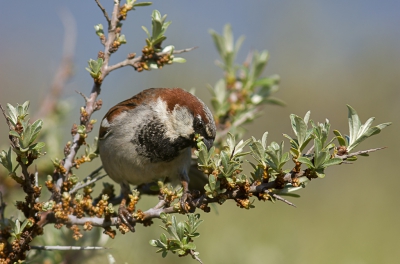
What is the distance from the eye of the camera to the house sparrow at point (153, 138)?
2689 mm

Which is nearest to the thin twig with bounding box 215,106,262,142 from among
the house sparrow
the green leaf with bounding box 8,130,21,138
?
the house sparrow

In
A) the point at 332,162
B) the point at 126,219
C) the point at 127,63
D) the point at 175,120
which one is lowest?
the point at 126,219

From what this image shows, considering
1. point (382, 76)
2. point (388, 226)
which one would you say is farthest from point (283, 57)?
point (388, 226)

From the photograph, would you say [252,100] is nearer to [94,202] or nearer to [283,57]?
[94,202]

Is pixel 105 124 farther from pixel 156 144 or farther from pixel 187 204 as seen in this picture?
pixel 187 204

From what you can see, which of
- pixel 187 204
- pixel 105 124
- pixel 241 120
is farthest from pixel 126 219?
pixel 241 120

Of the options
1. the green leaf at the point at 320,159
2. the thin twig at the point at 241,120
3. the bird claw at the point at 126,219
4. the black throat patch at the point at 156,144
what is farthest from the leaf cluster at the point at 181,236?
the thin twig at the point at 241,120

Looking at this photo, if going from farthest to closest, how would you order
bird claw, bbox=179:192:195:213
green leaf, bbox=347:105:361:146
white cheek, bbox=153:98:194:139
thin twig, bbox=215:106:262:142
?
1. thin twig, bbox=215:106:262:142
2. white cheek, bbox=153:98:194:139
3. bird claw, bbox=179:192:195:213
4. green leaf, bbox=347:105:361:146

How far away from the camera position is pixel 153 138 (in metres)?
2.77

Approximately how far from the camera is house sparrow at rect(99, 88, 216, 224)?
2.69m

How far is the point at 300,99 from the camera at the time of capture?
306 inches

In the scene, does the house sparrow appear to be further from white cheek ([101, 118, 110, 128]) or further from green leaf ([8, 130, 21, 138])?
green leaf ([8, 130, 21, 138])

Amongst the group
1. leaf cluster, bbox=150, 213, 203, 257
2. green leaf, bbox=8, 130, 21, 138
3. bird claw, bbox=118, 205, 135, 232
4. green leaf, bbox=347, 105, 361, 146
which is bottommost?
bird claw, bbox=118, 205, 135, 232

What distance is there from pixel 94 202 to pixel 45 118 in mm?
920
